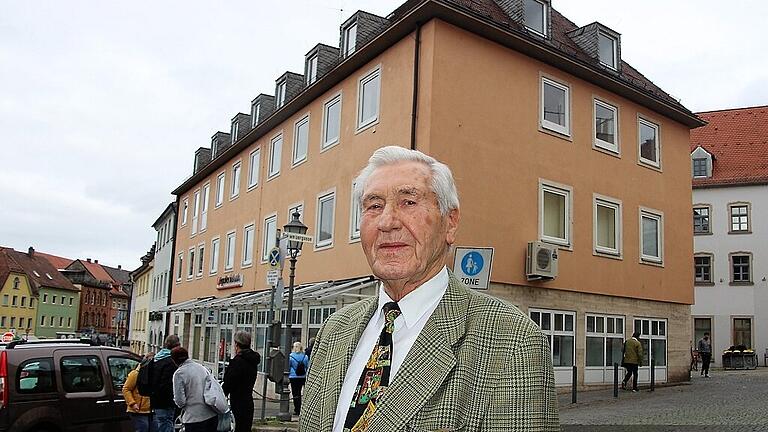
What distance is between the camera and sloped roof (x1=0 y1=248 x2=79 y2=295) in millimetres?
99750

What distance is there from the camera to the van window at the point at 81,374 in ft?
33.6

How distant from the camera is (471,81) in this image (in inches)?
717

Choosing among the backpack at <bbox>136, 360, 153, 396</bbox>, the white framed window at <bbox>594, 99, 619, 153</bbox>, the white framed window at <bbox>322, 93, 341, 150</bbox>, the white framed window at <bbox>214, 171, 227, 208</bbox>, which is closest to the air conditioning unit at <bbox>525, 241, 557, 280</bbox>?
the white framed window at <bbox>594, 99, 619, 153</bbox>

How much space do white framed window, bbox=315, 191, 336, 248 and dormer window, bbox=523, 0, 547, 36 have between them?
7170mm

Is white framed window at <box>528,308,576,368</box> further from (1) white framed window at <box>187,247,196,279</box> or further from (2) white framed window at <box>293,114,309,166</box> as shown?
(1) white framed window at <box>187,247,196,279</box>

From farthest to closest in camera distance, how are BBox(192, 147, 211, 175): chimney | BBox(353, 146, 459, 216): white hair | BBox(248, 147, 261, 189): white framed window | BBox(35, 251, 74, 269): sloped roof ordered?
BBox(35, 251, 74, 269): sloped roof < BBox(192, 147, 211, 175): chimney < BBox(248, 147, 261, 189): white framed window < BBox(353, 146, 459, 216): white hair

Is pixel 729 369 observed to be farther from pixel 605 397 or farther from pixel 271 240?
pixel 271 240

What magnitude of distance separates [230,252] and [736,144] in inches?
1132

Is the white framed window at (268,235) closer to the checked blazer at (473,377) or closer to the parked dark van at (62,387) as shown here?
the parked dark van at (62,387)

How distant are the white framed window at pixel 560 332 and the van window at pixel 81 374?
1140 centimetres

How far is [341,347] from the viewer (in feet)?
8.63

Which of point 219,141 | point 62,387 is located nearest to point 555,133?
point 62,387

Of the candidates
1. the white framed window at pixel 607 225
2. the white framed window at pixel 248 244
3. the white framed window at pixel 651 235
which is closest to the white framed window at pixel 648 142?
the white framed window at pixel 651 235

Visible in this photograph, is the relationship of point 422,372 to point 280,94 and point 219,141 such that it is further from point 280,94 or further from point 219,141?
point 219,141
